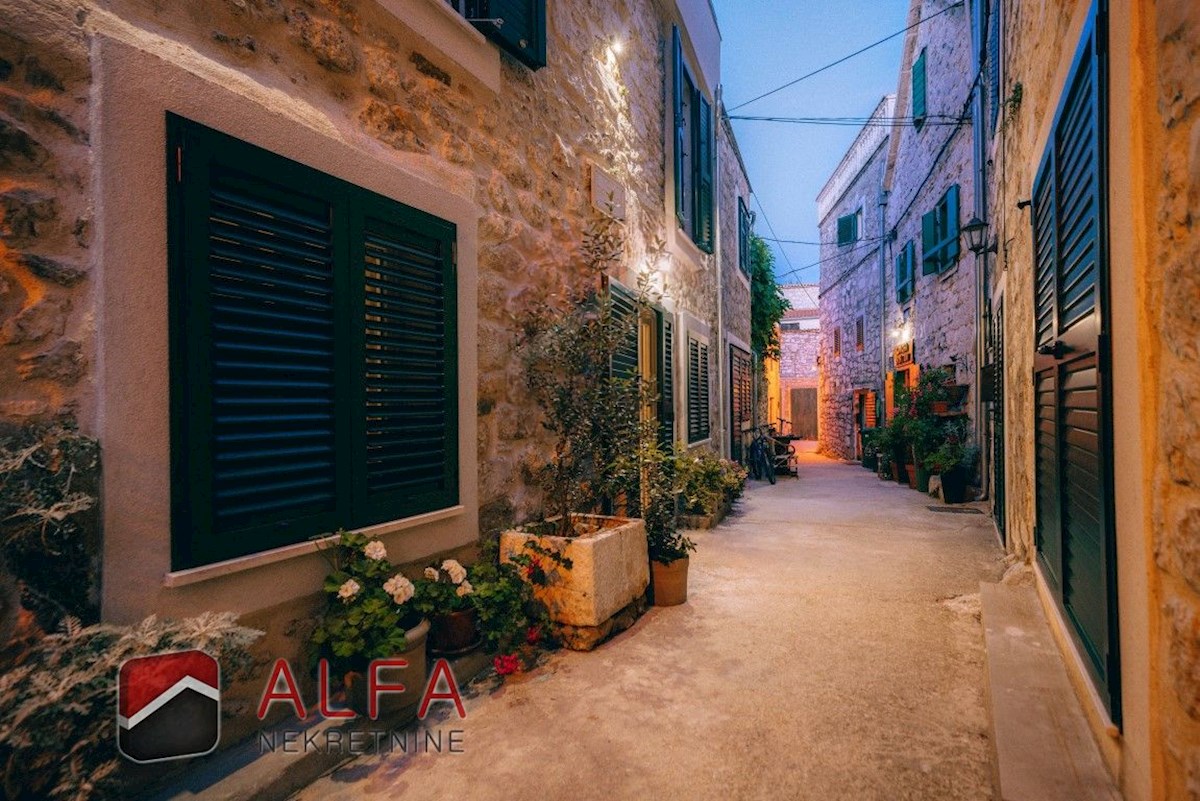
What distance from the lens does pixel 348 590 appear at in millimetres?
2342

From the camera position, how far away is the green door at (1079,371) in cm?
184

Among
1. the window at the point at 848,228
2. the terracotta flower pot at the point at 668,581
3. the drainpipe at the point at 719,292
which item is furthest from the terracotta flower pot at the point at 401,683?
the window at the point at 848,228

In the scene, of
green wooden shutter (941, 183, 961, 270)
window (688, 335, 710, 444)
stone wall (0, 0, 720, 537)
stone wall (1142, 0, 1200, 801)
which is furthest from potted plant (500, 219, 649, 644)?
green wooden shutter (941, 183, 961, 270)

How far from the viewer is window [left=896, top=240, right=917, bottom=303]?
11.2 m

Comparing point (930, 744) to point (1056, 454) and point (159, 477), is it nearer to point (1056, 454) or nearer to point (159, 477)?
point (1056, 454)

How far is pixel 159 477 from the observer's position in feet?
6.29

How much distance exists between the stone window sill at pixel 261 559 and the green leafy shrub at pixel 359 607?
9 cm

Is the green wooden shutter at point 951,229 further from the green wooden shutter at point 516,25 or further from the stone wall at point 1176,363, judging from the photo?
the stone wall at point 1176,363

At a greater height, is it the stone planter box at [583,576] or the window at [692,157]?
the window at [692,157]

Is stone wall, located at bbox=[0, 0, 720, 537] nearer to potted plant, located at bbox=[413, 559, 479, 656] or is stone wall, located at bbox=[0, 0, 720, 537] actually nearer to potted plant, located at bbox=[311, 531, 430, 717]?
potted plant, located at bbox=[413, 559, 479, 656]

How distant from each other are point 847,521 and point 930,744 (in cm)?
466

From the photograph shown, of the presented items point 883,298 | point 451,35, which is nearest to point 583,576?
point 451,35

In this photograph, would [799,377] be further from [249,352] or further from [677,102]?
[249,352]

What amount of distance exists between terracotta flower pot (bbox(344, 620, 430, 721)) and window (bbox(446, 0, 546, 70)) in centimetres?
325
